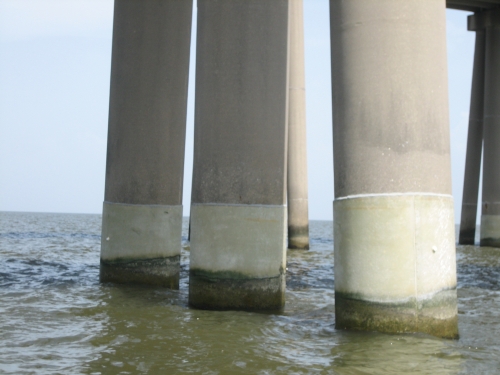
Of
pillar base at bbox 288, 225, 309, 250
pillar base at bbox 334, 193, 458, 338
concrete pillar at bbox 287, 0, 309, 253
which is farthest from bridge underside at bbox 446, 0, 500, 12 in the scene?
pillar base at bbox 334, 193, 458, 338

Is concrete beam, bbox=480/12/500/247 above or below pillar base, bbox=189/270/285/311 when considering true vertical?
above

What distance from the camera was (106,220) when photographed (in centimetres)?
1221

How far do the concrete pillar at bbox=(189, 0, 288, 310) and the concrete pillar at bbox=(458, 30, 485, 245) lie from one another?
73.9 feet

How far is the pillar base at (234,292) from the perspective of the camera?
29.8 ft

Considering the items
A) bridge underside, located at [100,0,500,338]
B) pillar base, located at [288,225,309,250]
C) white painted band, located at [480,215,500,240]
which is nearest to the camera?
bridge underside, located at [100,0,500,338]

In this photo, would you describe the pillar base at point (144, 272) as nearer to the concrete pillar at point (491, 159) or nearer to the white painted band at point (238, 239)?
the white painted band at point (238, 239)

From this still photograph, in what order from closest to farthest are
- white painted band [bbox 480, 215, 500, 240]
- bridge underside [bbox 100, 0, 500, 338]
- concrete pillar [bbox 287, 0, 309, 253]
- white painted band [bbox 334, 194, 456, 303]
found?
white painted band [bbox 334, 194, 456, 303]
bridge underside [bbox 100, 0, 500, 338]
concrete pillar [bbox 287, 0, 309, 253]
white painted band [bbox 480, 215, 500, 240]

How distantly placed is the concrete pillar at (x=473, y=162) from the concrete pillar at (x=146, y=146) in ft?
68.5

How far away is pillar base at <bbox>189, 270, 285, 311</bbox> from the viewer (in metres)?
9.09

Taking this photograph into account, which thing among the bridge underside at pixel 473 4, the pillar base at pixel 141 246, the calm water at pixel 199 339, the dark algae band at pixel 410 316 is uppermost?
the bridge underside at pixel 473 4

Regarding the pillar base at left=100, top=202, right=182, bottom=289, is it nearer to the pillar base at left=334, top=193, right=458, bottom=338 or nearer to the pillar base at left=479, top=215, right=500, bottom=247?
the pillar base at left=334, top=193, right=458, bottom=338

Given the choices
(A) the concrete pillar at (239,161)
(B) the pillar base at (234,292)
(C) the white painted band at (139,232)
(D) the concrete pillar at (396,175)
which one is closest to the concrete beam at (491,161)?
(C) the white painted band at (139,232)

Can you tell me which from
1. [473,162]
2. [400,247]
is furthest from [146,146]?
[473,162]

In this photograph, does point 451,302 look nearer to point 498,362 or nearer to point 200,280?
point 498,362
